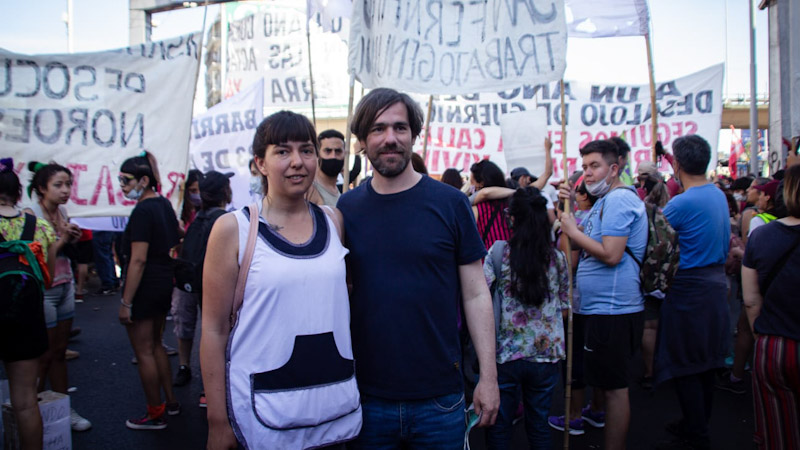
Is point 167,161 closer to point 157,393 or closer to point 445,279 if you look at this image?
point 157,393

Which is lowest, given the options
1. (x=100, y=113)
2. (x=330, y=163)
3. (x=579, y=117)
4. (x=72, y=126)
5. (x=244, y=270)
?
(x=244, y=270)

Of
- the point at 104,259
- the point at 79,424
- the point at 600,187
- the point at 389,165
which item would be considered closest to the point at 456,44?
the point at 600,187

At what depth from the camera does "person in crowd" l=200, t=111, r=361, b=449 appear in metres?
1.77

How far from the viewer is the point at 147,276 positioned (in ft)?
13.5

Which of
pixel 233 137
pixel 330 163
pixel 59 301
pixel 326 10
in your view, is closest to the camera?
pixel 330 163

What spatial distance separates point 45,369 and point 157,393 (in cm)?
79

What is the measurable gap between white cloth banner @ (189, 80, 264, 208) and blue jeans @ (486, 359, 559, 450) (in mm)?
4128

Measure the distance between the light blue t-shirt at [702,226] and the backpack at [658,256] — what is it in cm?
28

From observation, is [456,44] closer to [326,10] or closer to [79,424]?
[326,10]

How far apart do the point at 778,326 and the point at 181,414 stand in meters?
4.17

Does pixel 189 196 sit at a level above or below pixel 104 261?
above

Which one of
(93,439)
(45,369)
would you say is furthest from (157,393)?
(45,369)

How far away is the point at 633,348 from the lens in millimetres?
3350

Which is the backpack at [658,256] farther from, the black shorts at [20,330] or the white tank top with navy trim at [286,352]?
the black shorts at [20,330]
